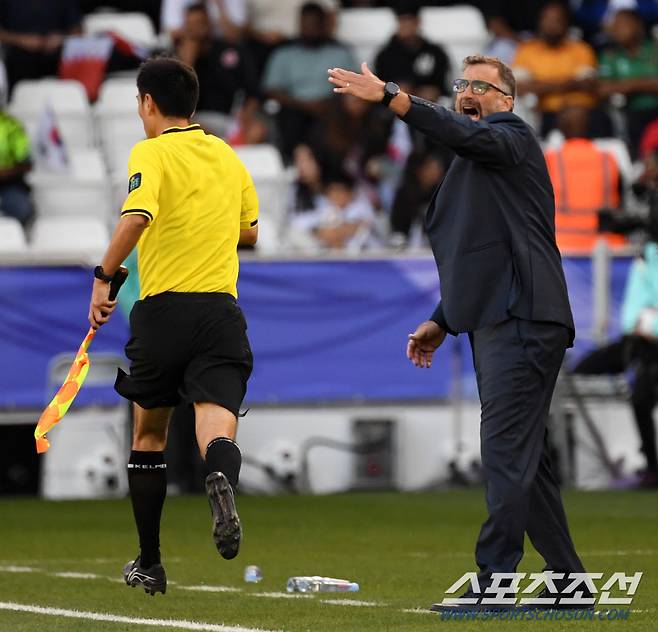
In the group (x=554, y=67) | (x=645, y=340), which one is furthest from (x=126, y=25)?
(x=645, y=340)

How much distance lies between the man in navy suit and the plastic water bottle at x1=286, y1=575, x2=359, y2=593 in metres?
1.04

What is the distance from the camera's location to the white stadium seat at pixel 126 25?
1870cm

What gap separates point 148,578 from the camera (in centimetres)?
727

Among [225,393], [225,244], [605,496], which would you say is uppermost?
[225,244]

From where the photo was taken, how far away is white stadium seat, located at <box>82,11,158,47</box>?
18.7 metres

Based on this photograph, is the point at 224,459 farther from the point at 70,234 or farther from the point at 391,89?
the point at 70,234

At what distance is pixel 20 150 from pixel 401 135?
12.1ft

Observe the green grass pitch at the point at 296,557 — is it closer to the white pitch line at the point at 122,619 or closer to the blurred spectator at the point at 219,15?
the white pitch line at the point at 122,619

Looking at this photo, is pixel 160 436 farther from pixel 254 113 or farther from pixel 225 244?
pixel 254 113

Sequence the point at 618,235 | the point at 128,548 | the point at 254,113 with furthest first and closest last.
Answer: the point at 254,113 < the point at 618,235 < the point at 128,548

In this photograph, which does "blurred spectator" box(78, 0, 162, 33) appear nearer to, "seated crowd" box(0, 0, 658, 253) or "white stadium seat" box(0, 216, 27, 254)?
"seated crowd" box(0, 0, 658, 253)

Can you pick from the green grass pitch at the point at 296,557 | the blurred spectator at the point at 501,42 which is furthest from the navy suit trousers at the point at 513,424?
the blurred spectator at the point at 501,42

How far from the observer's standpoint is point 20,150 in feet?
53.3

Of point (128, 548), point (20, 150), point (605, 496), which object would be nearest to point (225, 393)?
point (128, 548)
